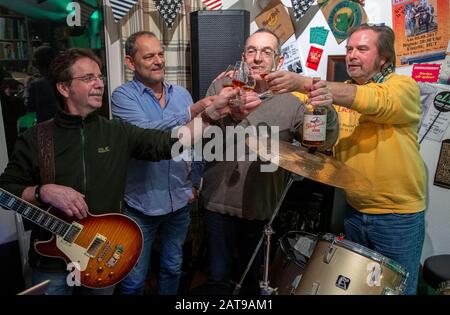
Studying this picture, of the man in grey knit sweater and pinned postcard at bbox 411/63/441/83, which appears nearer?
the man in grey knit sweater

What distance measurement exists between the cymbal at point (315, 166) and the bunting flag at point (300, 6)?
4.98 ft

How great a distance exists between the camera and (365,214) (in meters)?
1.75

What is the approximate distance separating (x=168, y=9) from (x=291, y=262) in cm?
196

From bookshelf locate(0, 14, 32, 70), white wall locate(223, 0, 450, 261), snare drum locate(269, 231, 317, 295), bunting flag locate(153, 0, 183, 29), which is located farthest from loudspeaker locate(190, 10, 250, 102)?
snare drum locate(269, 231, 317, 295)

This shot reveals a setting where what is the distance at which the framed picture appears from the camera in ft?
8.66

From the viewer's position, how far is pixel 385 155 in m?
1.63

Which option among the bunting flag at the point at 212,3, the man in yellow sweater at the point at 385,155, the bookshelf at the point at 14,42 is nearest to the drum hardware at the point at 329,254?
the man in yellow sweater at the point at 385,155

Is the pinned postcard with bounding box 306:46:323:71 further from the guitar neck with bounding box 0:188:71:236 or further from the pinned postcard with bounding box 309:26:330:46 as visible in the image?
the guitar neck with bounding box 0:188:71:236

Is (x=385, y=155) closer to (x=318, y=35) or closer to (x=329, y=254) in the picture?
(x=329, y=254)

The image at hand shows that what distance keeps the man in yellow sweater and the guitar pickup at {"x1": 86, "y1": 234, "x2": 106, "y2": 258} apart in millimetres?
1152

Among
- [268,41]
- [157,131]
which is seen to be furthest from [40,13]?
[268,41]

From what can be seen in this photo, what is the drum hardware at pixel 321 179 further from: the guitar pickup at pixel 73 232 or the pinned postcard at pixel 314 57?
the pinned postcard at pixel 314 57
